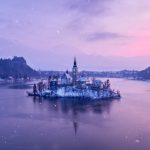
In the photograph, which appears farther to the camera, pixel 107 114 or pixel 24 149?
pixel 107 114

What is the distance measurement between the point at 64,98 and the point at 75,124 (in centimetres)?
2577

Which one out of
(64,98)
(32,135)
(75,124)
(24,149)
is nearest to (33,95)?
(64,98)

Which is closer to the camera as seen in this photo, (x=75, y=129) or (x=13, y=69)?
(x=75, y=129)

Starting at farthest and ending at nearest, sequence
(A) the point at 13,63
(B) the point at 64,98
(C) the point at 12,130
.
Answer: (A) the point at 13,63 → (B) the point at 64,98 → (C) the point at 12,130

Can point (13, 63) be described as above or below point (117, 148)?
above

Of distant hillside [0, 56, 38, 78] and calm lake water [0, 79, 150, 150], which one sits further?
distant hillside [0, 56, 38, 78]

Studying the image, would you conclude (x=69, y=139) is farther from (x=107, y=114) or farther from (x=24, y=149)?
(x=107, y=114)

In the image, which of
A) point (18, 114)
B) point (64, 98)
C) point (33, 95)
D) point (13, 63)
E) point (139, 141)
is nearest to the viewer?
point (139, 141)

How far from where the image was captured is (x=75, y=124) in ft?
104

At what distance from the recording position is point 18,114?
37.7m

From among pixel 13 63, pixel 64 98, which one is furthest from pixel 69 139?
pixel 13 63

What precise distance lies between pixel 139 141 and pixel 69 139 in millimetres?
5510

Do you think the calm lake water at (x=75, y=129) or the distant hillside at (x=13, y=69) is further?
the distant hillside at (x=13, y=69)

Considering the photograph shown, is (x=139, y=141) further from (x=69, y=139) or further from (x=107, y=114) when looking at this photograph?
(x=107, y=114)
